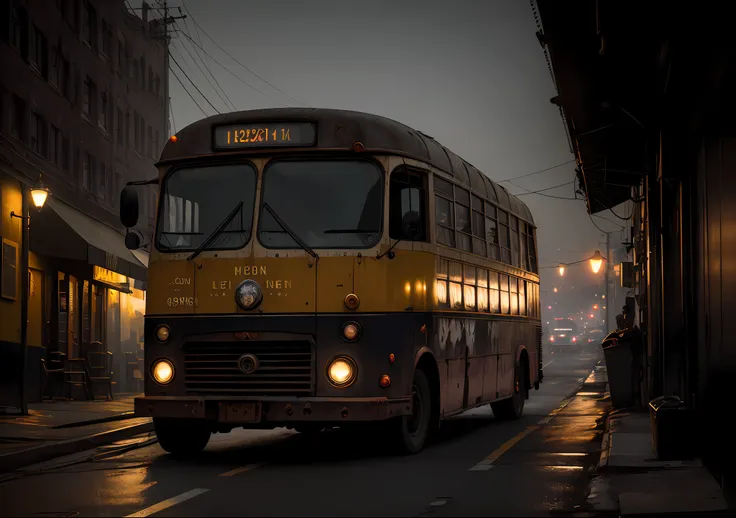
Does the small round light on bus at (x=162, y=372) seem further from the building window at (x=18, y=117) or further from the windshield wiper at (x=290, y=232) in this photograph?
the building window at (x=18, y=117)

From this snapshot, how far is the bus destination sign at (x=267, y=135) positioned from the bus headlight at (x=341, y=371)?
2373 millimetres

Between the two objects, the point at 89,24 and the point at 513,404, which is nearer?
the point at 513,404

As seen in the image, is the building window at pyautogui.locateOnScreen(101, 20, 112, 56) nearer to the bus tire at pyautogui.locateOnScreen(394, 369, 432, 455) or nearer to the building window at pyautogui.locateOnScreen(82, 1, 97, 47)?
the building window at pyautogui.locateOnScreen(82, 1, 97, 47)

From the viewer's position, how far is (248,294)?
13.2 m

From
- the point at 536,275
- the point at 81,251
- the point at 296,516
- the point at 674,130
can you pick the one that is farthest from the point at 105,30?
the point at 296,516

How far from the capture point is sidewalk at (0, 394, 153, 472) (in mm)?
14445

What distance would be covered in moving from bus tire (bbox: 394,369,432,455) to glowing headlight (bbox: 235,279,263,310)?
1.99m

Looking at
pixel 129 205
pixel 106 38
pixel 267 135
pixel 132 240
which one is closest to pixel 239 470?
pixel 132 240

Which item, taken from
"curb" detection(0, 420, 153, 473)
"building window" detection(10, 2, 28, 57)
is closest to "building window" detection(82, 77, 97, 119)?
"building window" detection(10, 2, 28, 57)

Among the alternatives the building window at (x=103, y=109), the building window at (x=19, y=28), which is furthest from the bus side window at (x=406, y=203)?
the building window at (x=103, y=109)

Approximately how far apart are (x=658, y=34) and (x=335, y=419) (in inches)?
253

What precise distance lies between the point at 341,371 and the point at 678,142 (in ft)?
19.6

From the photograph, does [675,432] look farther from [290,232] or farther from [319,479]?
[290,232]

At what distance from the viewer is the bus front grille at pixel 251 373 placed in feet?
42.4
